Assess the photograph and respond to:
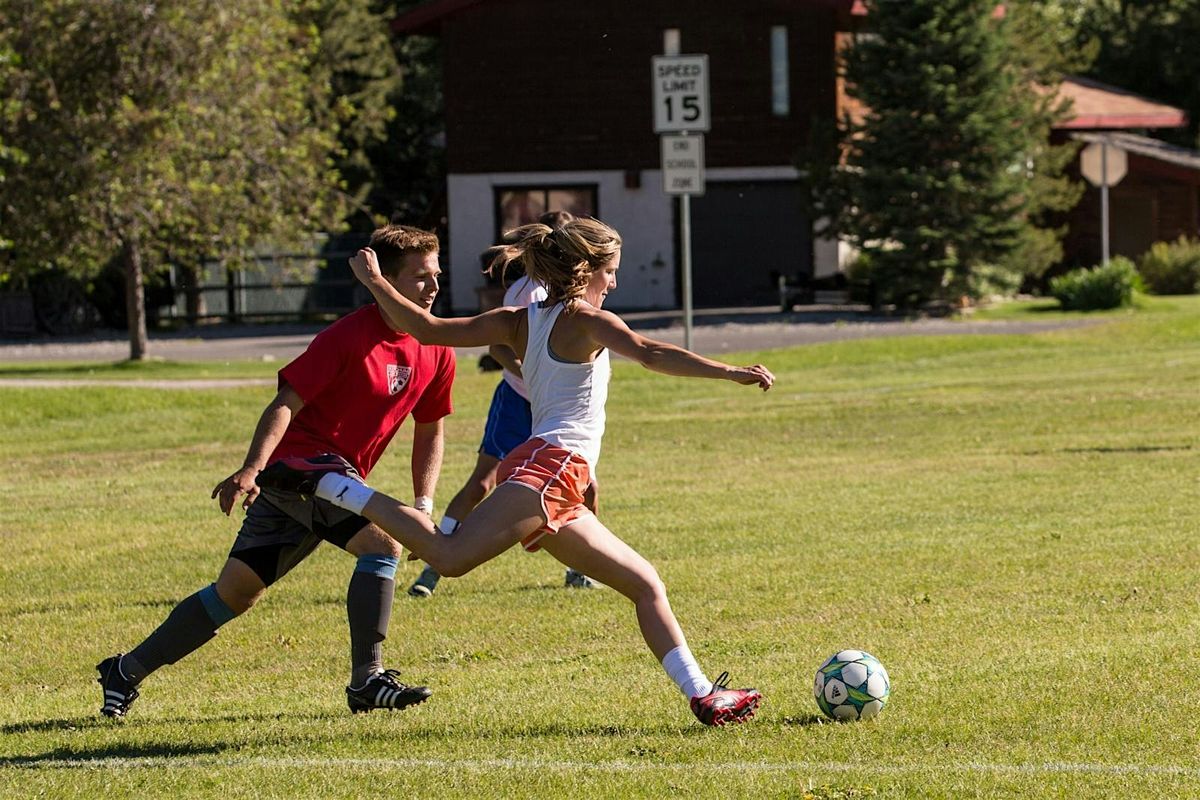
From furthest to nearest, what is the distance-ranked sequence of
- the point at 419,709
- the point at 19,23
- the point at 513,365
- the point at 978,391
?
the point at 19,23
the point at 978,391
the point at 513,365
the point at 419,709

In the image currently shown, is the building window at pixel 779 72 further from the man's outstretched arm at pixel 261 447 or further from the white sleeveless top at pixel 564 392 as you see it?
the white sleeveless top at pixel 564 392

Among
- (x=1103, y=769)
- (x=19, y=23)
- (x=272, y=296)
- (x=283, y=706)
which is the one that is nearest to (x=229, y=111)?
(x=19, y=23)

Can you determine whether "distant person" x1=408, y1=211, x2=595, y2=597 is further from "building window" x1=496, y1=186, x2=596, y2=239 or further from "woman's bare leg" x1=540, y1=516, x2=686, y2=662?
"building window" x1=496, y1=186, x2=596, y2=239

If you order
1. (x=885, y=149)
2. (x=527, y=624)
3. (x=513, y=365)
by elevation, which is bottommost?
(x=527, y=624)

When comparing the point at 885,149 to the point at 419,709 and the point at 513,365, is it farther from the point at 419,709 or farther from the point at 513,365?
the point at 419,709

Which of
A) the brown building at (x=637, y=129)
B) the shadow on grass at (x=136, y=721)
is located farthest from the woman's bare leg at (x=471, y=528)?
the brown building at (x=637, y=129)

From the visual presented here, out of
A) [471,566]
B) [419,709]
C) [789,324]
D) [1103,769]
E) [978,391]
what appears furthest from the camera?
[789,324]

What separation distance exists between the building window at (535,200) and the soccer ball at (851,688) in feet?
114

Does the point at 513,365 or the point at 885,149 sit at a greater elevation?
the point at 885,149

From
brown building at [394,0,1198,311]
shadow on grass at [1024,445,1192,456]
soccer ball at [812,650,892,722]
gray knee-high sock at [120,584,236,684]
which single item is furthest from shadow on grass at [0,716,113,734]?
brown building at [394,0,1198,311]

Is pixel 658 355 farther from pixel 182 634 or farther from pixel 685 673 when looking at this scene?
pixel 182 634

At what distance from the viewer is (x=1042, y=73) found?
122 feet

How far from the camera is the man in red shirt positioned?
6668 mm

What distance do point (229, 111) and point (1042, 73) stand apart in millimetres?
18075
